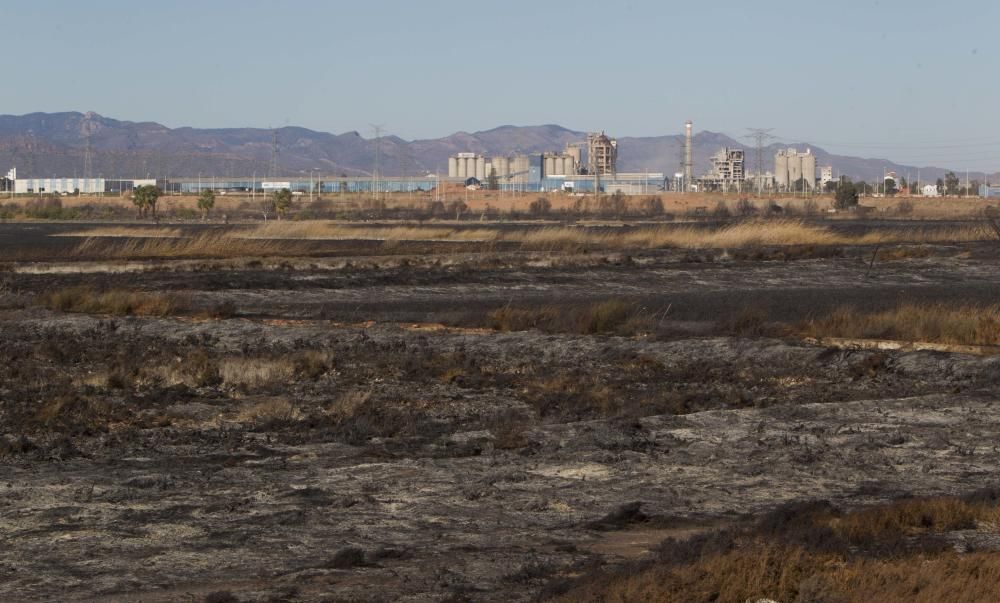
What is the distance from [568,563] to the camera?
30.2 feet

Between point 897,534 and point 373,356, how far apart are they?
12.9 metres

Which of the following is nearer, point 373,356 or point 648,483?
point 648,483

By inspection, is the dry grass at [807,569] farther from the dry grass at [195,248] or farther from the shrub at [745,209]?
the shrub at [745,209]

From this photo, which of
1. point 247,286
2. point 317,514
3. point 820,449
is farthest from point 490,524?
point 247,286

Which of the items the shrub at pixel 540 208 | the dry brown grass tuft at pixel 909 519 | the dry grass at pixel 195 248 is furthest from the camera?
the shrub at pixel 540 208

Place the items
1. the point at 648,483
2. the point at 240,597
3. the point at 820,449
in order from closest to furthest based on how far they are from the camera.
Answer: the point at 240,597 < the point at 648,483 < the point at 820,449

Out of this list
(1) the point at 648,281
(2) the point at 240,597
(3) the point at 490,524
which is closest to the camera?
(2) the point at 240,597

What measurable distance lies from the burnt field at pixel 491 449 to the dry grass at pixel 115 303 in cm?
10

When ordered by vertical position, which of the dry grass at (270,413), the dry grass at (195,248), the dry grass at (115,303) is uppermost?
the dry grass at (195,248)

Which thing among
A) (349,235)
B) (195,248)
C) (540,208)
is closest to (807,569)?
(195,248)

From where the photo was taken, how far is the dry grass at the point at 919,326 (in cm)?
2317

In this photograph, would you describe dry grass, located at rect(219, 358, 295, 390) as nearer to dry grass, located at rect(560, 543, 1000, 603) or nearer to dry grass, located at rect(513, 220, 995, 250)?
dry grass, located at rect(560, 543, 1000, 603)

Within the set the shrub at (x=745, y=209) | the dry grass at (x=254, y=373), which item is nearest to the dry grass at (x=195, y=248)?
the dry grass at (x=254, y=373)

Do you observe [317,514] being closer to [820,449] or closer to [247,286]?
[820,449]
